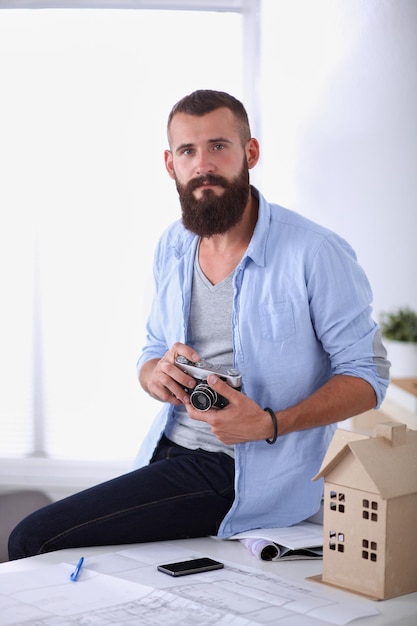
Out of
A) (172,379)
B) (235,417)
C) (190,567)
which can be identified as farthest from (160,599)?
(172,379)

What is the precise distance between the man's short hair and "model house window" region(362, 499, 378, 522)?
2.91 feet

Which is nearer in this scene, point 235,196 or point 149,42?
point 235,196

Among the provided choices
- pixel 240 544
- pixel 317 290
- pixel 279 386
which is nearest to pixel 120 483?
pixel 240 544

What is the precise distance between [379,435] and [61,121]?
88.8 inches

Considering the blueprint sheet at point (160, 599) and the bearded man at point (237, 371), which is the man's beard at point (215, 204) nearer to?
the bearded man at point (237, 371)

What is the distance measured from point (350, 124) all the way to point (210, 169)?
32.5 inches

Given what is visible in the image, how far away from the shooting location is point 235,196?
5.76 ft

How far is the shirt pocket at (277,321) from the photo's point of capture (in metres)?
1.63

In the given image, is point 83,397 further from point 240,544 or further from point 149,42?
point 240,544

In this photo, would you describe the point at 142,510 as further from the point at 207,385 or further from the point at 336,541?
the point at 336,541

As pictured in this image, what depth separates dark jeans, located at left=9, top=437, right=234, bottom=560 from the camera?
1562mm

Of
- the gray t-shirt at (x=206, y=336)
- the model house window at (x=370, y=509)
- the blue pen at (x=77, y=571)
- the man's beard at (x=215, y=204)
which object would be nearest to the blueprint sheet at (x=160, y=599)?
the blue pen at (x=77, y=571)

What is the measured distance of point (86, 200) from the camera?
315cm

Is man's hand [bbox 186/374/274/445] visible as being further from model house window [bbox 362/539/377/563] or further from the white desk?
model house window [bbox 362/539/377/563]
